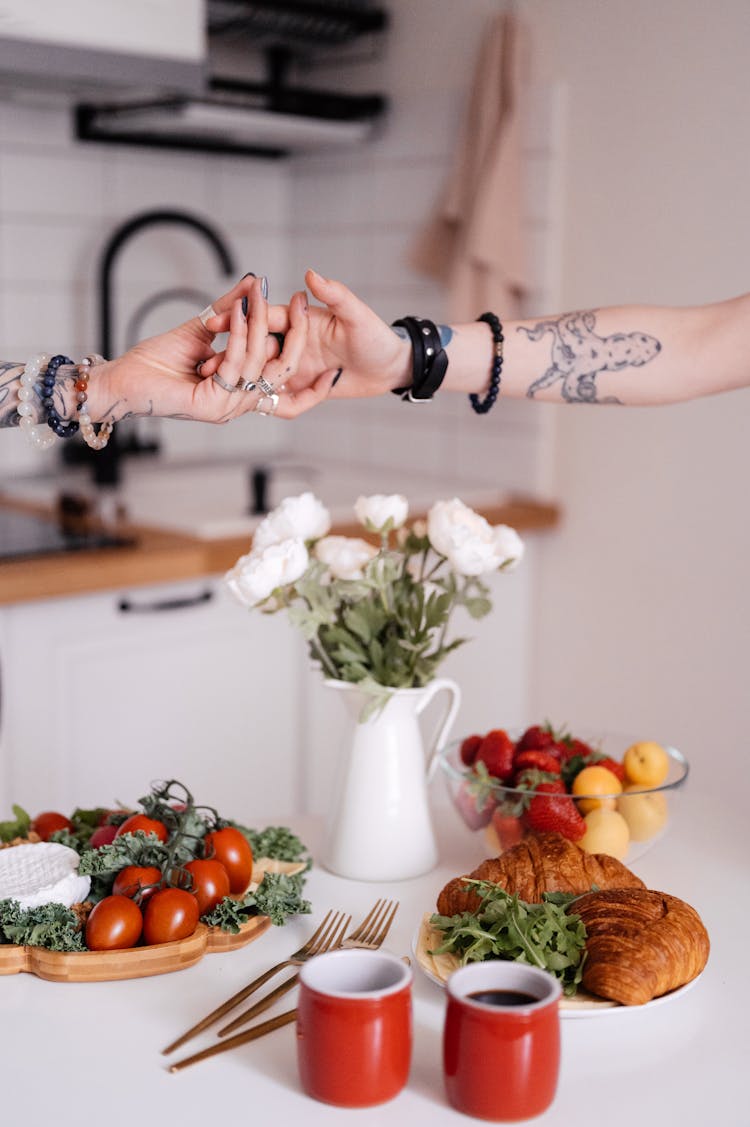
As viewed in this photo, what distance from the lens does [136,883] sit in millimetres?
1095

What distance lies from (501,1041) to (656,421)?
1849 mm

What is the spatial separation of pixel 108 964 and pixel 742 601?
1.68 m

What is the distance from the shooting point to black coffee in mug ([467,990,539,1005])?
0.88m

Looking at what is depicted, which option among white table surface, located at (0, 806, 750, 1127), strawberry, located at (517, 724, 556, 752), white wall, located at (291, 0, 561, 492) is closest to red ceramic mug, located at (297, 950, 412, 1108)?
white table surface, located at (0, 806, 750, 1127)

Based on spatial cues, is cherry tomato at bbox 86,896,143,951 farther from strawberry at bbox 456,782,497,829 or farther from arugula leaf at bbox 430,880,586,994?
strawberry at bbox 456,782,497,829

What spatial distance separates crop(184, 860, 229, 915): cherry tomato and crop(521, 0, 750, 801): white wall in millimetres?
1561

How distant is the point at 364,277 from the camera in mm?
3092

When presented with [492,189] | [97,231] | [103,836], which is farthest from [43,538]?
[103,836]

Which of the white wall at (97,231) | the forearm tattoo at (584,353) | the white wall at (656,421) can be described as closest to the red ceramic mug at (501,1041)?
the forearm tattoo at (584,353)

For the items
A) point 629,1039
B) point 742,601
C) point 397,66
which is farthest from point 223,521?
point 629,1039

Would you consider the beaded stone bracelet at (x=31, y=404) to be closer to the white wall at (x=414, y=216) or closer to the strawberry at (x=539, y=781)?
the strawberry at (x=539, y=781)

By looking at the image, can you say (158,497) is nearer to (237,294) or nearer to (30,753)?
(30,753)

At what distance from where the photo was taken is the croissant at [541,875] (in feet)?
3.55

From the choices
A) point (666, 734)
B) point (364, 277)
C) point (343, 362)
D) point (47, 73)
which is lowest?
point (666, 734)
